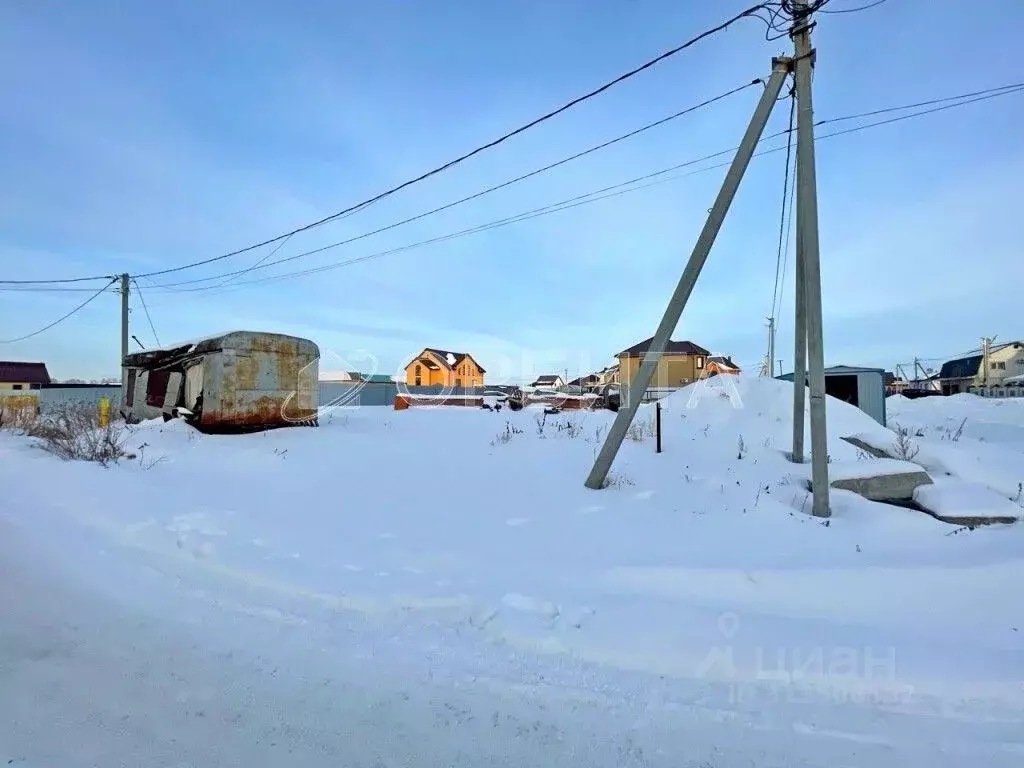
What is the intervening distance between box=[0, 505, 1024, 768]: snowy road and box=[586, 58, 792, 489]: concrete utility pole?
10.6ft

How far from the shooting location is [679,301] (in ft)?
19.0

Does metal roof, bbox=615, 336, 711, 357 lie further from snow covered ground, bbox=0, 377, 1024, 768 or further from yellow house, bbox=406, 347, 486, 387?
snow covered ground, bbox=0, 377, 1024, 768

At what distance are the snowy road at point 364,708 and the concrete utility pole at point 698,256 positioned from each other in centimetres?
324

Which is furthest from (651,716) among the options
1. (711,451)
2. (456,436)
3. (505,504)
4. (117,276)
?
(117,276)

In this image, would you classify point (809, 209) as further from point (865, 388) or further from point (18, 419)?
point (18, 419)

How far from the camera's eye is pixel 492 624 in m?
3.07

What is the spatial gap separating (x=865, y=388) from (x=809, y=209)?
12281 millimetres

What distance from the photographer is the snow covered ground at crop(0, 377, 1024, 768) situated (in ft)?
6.82

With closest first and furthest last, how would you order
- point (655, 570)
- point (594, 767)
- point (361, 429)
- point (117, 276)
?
1. point (594, 767)
2. point (655, 570)
3. point (361, 429)
4. point (117, 276)

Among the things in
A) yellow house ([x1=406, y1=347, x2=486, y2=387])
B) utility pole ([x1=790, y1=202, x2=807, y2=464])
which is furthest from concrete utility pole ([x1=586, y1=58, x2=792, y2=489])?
yellow house ([x1=406, y1=347, x2=486, y2=387])

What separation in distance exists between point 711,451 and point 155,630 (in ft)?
24.4

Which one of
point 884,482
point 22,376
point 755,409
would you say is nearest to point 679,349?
point 755,409

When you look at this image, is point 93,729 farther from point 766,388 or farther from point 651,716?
point 766,388

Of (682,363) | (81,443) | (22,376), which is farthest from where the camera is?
(22,376)
